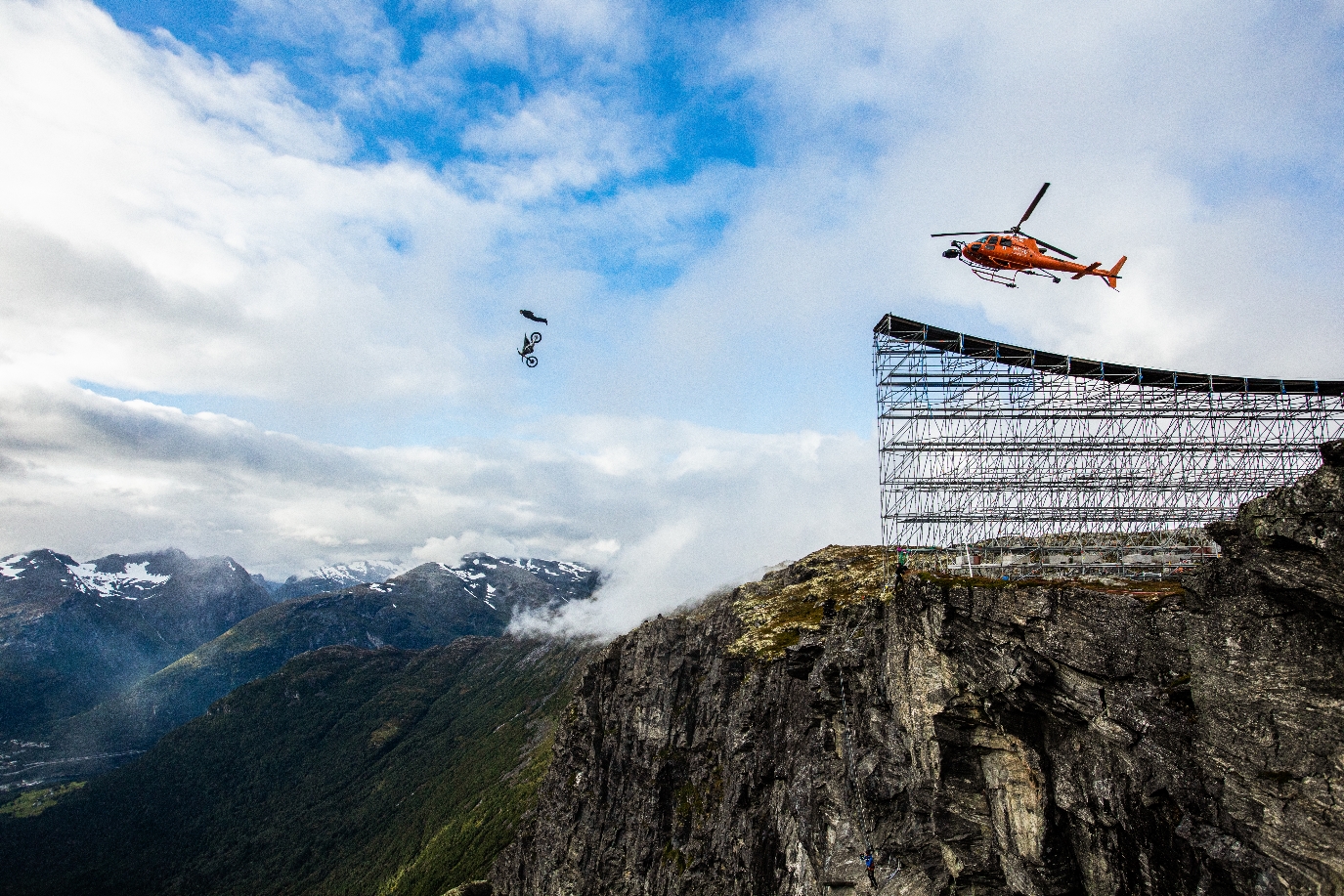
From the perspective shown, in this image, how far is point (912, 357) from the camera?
162 feet

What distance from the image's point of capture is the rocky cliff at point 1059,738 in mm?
21969

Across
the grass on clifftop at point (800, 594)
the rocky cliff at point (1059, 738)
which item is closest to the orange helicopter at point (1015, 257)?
the rocky cliff at point (1059, 738)

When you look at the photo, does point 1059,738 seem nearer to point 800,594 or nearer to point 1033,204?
point 1033,204

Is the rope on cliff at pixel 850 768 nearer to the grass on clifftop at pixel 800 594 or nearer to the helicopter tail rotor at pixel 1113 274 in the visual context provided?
the grass on clifftop at pixel 800 594

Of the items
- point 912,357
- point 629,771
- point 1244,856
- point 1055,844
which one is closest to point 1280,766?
point 1244,856

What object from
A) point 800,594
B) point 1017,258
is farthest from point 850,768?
point 800,594

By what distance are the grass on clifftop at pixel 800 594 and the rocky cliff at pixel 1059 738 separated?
3.60 m

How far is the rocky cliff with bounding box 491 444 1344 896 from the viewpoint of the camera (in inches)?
865

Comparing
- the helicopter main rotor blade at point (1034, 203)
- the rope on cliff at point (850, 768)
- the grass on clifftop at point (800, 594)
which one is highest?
the helicopter main rotor blade at point (1034, 203)

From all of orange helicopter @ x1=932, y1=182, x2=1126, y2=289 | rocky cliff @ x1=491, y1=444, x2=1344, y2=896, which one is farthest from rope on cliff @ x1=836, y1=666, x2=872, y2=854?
orange helicopter @ x1=932, y1=182, x2=1126, y2=289

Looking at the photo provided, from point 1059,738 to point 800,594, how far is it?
69.4 metres

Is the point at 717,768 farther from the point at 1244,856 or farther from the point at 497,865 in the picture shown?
the point at 497,865

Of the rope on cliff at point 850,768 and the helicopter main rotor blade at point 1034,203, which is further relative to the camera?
the rope on cliff at point 850,768

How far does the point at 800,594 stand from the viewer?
103062 millimetres
